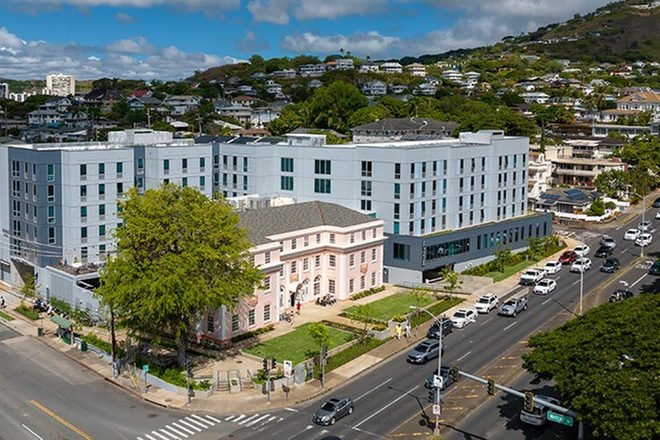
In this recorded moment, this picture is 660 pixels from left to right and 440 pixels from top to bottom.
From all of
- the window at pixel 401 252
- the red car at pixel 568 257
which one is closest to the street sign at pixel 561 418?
the window at pixel 401 252

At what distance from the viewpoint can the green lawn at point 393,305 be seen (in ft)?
246

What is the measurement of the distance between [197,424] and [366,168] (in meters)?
49.1

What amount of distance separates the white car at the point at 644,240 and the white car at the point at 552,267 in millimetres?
20641

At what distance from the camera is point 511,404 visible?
52000 millimetres

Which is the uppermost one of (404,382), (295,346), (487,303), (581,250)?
(581,250)

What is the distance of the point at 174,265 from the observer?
55.8m

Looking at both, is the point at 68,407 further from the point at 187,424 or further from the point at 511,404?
the point at 511,404

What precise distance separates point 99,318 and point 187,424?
90.1 ft

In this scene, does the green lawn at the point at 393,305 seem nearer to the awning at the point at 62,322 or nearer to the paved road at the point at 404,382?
the paved road at the point at 404,382

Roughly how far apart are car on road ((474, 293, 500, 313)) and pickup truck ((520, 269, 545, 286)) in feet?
34.2

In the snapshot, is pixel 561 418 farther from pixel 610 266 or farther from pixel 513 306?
pixel 610 266

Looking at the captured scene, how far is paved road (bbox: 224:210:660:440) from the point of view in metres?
48.1

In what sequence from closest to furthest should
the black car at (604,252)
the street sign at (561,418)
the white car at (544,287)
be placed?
the street sign at (561,418), the white car at (544,287), the black car at (604,252)

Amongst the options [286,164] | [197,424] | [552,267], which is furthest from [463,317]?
[286,164]
